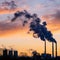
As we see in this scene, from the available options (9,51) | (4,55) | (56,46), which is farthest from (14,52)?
(56,46)

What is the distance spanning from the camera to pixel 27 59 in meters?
74.0

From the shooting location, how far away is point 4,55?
245 ft

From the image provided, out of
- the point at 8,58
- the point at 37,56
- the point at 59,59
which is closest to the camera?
the point at 8,58

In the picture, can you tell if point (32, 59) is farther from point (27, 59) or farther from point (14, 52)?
point (14, 52)

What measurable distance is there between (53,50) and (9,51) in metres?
12.0

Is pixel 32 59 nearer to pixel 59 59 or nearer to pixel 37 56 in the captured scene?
pixel 37 56

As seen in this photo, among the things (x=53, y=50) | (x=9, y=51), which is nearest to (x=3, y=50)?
(x=9, y=51)

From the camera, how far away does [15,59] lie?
72.2 meters

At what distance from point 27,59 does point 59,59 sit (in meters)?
11.2

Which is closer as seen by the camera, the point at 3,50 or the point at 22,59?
the point at 22,59

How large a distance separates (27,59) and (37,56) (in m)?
3.58

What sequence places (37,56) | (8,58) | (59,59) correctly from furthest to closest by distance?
(59,59) < (37,56) < (8,58)

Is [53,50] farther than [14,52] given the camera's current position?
No

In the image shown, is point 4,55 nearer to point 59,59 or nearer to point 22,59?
point 22,59
